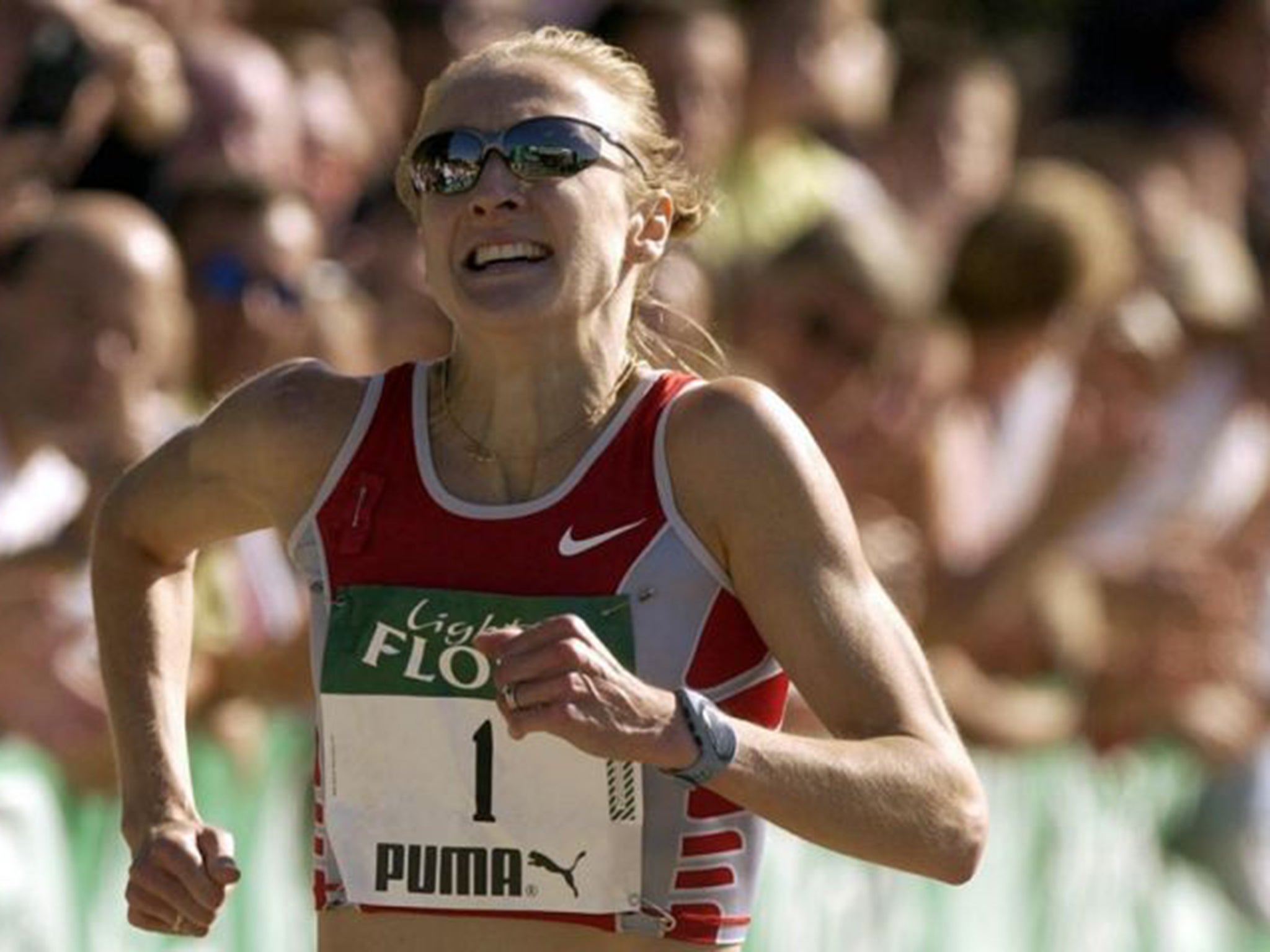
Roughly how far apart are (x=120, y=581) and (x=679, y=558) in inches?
35.4

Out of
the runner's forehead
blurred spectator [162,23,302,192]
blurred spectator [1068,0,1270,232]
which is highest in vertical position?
blurred spectator [1068,0,1270,232]

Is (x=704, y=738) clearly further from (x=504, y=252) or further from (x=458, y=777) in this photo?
(x=504, y=252)

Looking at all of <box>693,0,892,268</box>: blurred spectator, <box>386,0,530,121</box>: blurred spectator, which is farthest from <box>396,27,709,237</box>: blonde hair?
<box>386,0,530,121</box>: blurred spectator

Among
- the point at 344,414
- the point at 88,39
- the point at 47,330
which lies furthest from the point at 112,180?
the point at 344,414

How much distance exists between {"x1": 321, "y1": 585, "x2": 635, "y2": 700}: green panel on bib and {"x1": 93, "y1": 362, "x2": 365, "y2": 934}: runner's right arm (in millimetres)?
253

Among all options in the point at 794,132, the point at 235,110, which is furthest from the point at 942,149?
the point at 235,110

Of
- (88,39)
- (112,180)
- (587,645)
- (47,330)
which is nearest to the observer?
(587,645)

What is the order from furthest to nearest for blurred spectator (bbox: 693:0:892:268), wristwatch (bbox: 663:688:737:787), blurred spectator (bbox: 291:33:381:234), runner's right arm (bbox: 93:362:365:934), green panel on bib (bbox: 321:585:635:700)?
1. blurred spectator (bbox: 693:0:892:268)
2. blurred spectator (bbox: 291:33:381:234)
3. runner's right arm (bbox: 93:362:365:934)
4. green panel on bib (bbox: 321:585:635:700)
5. wristwatch (bbox: 663:688:737:787)

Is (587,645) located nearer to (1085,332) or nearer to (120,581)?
(120,581)

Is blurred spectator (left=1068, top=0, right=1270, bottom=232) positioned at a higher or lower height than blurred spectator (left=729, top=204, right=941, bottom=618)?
higher

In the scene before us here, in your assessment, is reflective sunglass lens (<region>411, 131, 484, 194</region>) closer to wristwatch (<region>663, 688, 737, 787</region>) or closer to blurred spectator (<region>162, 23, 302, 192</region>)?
wristwatch (<region>663, 688, 737, 787</region>)

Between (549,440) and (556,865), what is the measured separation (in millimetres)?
566

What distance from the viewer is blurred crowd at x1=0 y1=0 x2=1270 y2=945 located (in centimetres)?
658

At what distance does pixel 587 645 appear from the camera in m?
3.91
